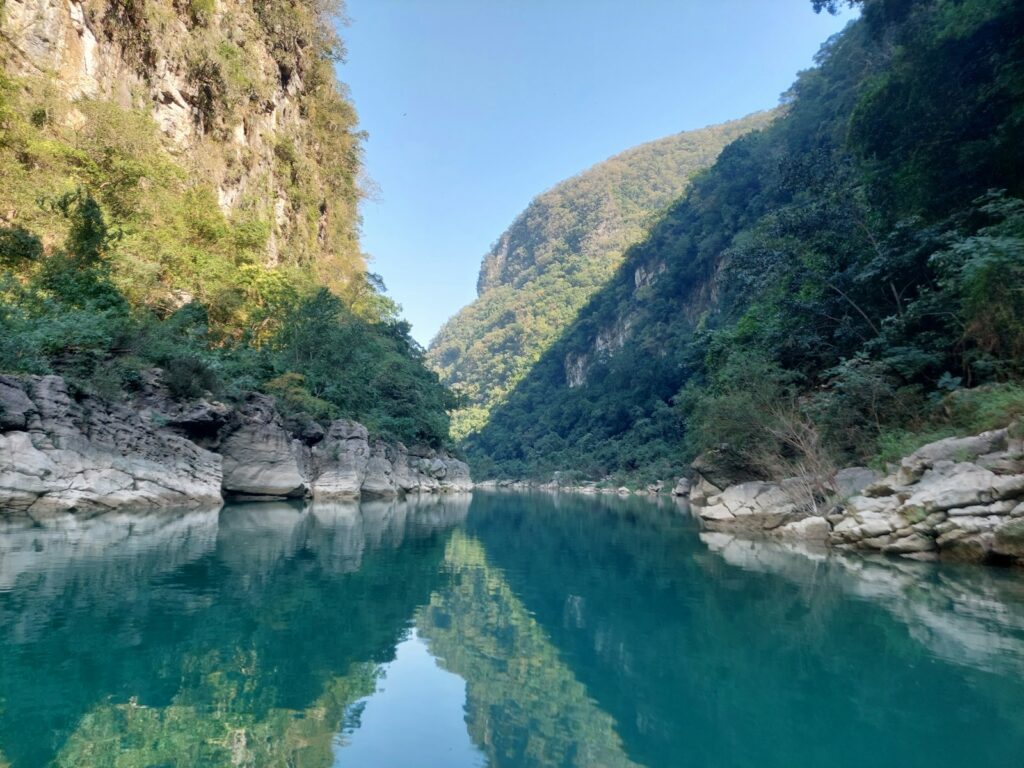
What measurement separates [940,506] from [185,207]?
23976 mm

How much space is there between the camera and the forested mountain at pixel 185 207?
1513 centimetres

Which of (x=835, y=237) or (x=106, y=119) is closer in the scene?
(x=835, y=237)

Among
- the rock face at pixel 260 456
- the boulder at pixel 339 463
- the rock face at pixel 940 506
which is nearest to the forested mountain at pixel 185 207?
the boulder at pixel 339 463

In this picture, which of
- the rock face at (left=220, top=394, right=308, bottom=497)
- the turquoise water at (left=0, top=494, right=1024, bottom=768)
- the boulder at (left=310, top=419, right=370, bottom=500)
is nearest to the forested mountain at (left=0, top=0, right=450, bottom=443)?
the boulder at (left=310, top=419, right=370, bottom=500)

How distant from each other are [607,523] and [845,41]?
51125 mm

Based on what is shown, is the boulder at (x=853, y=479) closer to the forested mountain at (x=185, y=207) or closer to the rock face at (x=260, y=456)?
the rock face at (x=260, y=456)

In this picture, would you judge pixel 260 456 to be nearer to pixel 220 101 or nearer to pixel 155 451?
pixel 155 451

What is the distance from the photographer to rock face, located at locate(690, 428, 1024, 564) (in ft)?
27.1

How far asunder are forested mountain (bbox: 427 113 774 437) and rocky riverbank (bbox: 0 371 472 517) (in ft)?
212

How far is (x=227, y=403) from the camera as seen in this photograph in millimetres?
17562

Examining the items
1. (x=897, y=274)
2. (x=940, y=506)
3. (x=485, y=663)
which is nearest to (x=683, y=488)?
(x=897, y=274)

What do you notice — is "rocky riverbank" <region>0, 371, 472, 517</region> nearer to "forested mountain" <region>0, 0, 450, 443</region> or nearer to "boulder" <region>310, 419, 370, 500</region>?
"boulder" <region>310, 419, 370, 500</region>

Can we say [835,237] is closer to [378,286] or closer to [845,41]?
[378,286]

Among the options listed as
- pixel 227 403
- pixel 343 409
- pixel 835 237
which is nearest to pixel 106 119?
pixel 227 403
